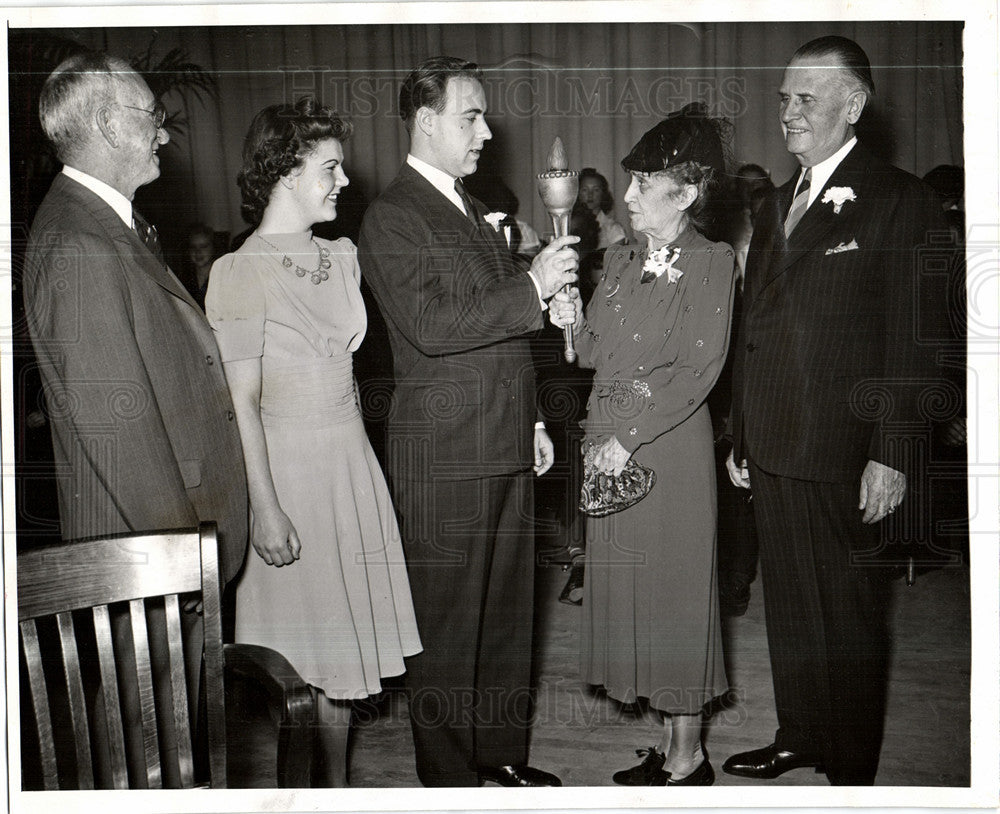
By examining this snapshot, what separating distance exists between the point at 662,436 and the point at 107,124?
4.81 feet

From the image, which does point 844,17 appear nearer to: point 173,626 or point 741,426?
point 741,426

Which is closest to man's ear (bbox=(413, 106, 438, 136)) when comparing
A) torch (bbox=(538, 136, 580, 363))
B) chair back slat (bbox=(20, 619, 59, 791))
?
torch (bbox=(538, 136, 580, 363))

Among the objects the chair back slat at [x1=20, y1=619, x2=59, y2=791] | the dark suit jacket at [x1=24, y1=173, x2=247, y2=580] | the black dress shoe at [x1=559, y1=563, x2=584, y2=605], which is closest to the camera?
the chair back slat at [x1=20, y1=619, x2=59, y2=791]

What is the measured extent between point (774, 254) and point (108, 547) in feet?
5.13

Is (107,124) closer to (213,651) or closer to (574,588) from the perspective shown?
(213,651)

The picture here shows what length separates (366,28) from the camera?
2.31 metres

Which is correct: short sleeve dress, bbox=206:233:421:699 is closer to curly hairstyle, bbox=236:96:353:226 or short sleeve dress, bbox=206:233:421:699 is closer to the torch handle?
curly hairstyle, bbox=236:96:353:226

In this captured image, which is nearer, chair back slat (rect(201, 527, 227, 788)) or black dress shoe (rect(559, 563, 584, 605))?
chair back slat (rect(201, 527, 227, 788))

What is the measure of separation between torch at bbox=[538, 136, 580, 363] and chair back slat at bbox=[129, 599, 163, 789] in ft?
4.00

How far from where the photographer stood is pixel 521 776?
240cm

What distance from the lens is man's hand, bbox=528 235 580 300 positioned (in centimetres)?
230

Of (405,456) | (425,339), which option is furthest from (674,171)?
(405,456)

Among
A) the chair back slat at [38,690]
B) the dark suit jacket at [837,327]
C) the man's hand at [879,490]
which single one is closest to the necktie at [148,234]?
the chair back slat at [38,690]

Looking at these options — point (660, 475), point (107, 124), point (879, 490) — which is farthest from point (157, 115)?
point (879, 490)
